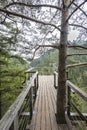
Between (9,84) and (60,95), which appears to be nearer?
(60,95)

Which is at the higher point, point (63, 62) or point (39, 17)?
point (39, 17)

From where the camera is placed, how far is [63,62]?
4188 millimetres

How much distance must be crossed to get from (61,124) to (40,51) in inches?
75.8

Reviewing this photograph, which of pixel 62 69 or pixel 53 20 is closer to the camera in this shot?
pixel 62 69

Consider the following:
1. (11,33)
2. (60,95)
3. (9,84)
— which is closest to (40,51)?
(60,95)

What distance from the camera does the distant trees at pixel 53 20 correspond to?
4156 mm

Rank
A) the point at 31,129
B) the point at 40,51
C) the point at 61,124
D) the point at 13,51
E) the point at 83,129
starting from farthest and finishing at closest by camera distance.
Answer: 1. the point at 13,51
2. the point at 40,51
3. the point at 61,124
4. the point at 31,129
5. the point at 83,129

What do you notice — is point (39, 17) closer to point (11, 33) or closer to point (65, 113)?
point (65, 113)

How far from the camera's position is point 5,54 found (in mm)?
8375

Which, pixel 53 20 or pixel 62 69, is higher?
pixel 53 20

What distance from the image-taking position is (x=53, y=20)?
563cm

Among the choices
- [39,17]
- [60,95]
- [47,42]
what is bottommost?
[60,95]

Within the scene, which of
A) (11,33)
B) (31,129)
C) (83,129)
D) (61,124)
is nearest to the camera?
(83,129)

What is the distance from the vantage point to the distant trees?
164 inches
